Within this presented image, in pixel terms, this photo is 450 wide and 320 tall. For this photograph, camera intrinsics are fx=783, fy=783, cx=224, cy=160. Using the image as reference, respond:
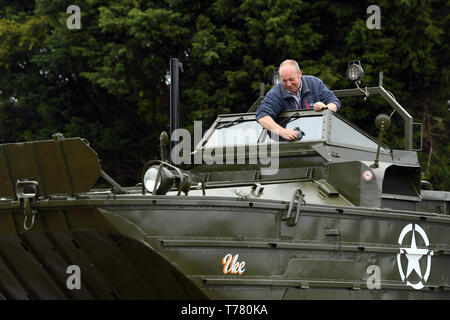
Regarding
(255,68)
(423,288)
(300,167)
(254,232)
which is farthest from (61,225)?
(255,68)

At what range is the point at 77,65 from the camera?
1719cm

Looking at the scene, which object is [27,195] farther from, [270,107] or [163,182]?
[270,107]

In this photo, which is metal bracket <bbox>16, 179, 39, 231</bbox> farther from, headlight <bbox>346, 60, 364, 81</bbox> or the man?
headlight <bbox>346, 60, 364, 81</bbox>

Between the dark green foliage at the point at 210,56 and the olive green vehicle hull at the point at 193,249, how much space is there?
8.62 m

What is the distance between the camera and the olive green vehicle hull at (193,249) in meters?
4.96

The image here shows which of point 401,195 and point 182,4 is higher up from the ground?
point 182,4

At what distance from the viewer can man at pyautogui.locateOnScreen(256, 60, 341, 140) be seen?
678 centimetres

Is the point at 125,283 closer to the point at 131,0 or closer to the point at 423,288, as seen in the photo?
the point at 423,288

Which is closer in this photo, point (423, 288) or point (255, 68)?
point (423, 288)

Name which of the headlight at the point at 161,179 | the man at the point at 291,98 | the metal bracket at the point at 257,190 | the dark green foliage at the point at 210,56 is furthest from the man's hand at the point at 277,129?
the dark green foliage at the point at 210,56

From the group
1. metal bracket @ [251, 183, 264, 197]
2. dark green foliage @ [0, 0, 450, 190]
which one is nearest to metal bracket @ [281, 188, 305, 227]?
metal bracket @ [251, 183, 264, 197]

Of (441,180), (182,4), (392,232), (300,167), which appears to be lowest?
(441,180)

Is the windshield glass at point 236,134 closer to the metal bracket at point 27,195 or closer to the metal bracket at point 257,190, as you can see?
the metal bracket at point 257,190

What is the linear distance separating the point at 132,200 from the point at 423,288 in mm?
2631
